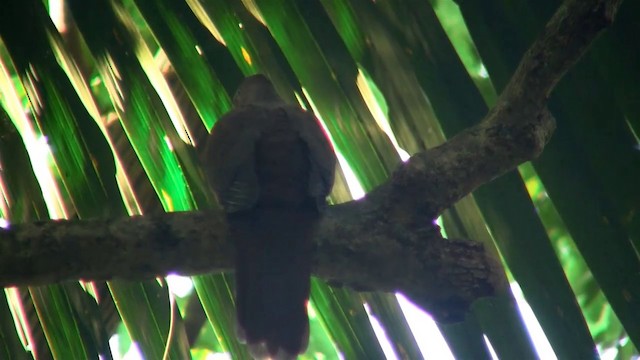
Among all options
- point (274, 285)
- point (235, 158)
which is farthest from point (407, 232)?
point (235, 158)

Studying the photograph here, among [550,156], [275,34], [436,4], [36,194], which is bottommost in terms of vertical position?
[550,156]

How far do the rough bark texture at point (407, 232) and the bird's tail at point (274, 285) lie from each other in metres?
0.07

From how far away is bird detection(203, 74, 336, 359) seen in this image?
2.65 metres

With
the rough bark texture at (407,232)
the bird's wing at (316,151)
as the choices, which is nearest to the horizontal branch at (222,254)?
the rough bark texture at (407,232)

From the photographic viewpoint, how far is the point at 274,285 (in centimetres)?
282

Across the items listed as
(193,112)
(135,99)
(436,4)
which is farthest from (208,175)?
(436,4)

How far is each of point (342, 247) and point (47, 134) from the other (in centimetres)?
94

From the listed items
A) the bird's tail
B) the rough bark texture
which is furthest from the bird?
the rough bark texture

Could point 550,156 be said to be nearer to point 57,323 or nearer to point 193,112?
point 193,112

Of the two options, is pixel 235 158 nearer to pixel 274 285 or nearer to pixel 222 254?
pixel 274 285

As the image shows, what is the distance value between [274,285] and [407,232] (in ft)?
1.71

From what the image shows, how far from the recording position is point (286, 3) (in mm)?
2441

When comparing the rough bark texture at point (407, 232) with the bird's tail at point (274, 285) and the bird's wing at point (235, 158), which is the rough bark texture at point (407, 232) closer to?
the bird's tail at point (274, 285)

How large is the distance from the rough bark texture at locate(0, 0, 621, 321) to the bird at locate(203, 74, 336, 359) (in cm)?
11
